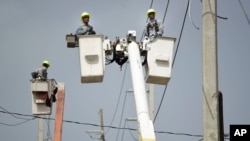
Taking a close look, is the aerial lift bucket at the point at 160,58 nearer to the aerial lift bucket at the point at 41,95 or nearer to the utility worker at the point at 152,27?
the utility worker at the point at 152,27

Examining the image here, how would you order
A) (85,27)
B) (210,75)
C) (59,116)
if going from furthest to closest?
(59,116) → (85,27) → (210,75)

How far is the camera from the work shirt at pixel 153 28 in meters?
11.2

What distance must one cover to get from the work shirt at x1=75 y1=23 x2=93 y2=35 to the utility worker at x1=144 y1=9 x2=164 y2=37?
1.29 m

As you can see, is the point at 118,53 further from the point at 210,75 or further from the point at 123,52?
the point at 210,75

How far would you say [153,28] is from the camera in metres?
11.2

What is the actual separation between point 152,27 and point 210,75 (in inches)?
117

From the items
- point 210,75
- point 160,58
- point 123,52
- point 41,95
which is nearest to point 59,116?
point 41,95

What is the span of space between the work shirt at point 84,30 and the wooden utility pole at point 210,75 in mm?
3148

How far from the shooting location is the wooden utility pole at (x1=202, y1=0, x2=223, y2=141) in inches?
332

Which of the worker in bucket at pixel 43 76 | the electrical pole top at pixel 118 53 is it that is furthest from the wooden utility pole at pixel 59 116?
the electrical pole top at pixel 118 53

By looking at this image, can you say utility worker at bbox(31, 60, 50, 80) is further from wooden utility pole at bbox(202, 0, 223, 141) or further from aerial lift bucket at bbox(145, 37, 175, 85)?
wooden utility pole at bbox(202, 0, 223, 141)

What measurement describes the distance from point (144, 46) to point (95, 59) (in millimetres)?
1123

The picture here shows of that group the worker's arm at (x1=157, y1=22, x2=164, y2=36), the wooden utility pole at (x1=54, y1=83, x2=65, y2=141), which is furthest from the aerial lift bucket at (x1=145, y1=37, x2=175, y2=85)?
the wooden utility pole at (x1=54, y1=83, x2=65, y2=141)

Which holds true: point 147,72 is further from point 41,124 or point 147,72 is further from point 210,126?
point 41,124
